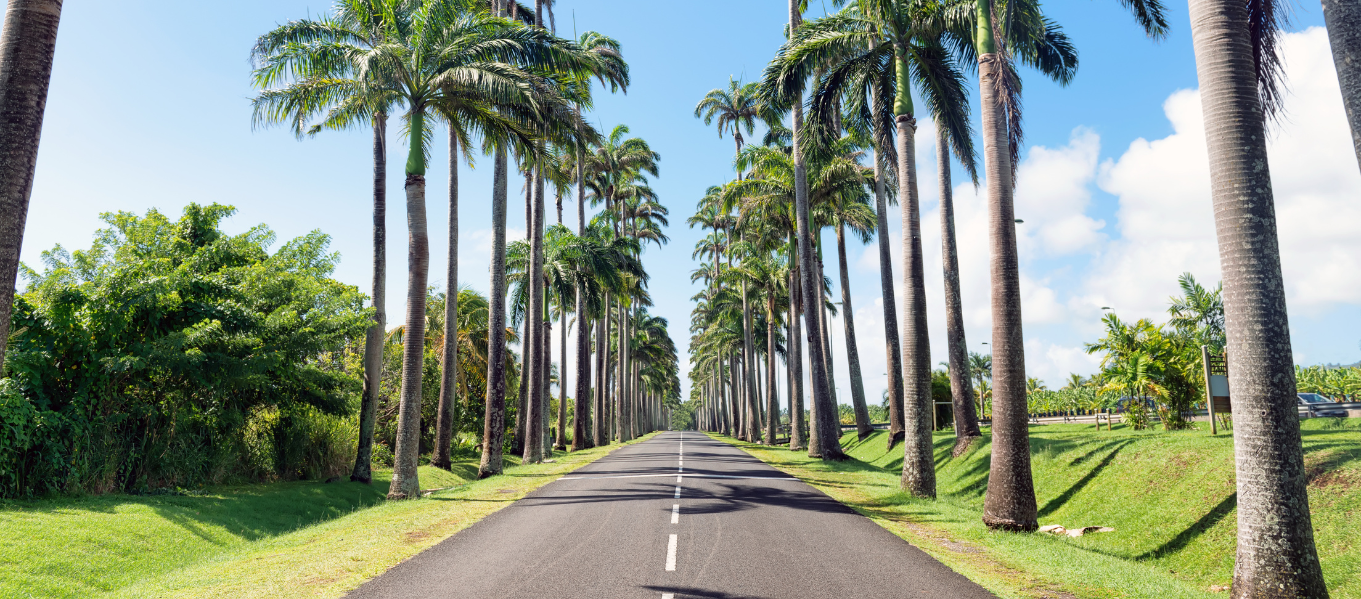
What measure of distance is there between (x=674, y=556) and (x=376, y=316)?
1519 centimetres

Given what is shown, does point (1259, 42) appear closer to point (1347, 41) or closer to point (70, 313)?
point (1347, 41)

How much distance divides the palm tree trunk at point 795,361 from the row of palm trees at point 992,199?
117mm

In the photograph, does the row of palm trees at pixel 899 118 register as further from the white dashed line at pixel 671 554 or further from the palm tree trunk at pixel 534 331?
the white dashed line at pixel 671 554

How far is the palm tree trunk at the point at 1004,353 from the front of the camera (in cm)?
1153

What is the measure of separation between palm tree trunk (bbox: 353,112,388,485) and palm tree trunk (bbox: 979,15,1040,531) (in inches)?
671

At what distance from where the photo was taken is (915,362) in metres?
16.3

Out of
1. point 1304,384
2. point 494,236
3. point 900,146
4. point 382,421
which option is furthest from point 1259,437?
point 1304,384

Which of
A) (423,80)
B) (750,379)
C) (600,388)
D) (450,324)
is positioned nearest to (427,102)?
(423,80)

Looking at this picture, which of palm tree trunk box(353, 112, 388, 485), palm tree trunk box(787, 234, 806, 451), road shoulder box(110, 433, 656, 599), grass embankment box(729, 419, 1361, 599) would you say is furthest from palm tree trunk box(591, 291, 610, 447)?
road shoulder box(110, 433, 656, 599)

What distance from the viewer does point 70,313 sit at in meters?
12.8

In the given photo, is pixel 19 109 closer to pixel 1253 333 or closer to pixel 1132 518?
pixel 1253 333

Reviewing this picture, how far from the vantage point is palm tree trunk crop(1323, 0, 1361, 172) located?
7312 millimetres

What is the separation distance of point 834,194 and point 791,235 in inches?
145

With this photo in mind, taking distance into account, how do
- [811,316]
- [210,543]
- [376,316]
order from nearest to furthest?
[210,543]
[376,316]
[811,316]
